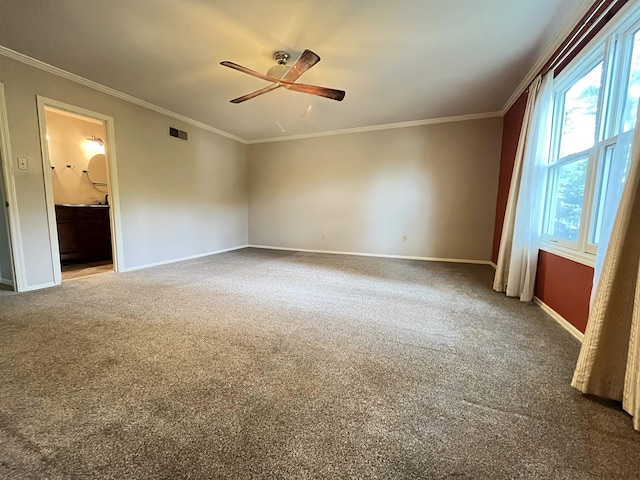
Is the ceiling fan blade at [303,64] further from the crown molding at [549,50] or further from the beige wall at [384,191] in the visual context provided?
the beige wall at [384,191]

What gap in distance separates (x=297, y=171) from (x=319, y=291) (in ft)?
11.4

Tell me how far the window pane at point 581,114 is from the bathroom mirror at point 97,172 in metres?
6.71

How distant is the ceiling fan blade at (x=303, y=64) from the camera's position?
2104 mm

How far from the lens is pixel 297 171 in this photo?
569 centimetres

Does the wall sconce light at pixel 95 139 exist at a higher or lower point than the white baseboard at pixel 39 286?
higher

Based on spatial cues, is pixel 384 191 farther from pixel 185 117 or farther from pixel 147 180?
pixel 147 180

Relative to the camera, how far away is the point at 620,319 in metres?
1.26

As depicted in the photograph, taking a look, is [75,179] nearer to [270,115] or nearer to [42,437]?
[270,115]

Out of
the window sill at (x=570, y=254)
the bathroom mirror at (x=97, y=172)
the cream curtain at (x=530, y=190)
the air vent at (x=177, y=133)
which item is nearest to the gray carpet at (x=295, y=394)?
the cream curtain at (x=530, y=190)

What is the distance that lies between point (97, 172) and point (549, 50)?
692 cm

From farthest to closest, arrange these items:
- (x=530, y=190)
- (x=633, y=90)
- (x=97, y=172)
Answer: (x=97, y=172) → (x=530, y=190) → (x=633, y=90)

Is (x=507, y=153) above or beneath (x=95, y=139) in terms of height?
beneath

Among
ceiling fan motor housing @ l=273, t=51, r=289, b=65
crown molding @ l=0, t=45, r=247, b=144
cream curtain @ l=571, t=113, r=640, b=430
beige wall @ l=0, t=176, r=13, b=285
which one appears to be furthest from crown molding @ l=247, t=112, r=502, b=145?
beige wall @ l=0, t=176, r=13, b=285

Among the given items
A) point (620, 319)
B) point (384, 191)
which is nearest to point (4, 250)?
point (620, 319)
